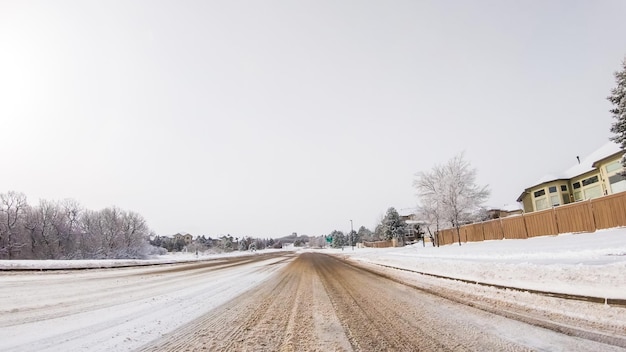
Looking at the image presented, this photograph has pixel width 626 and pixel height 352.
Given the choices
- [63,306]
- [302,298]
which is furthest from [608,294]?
[63,306]

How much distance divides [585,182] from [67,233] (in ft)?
301

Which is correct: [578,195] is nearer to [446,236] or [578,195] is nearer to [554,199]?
[554,199]

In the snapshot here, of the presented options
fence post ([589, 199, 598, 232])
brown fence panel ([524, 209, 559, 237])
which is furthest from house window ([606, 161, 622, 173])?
fence post ([589, 199, 598, 232])

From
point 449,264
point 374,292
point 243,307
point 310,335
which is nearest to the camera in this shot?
point 310,335

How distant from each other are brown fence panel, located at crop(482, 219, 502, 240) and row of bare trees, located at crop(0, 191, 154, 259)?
6912 centimetres

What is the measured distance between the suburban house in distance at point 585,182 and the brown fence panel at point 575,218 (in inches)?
771

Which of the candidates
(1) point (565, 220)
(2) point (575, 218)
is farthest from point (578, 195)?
(2) point (575, 218)

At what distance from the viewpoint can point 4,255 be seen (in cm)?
5559

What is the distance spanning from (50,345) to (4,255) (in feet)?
230

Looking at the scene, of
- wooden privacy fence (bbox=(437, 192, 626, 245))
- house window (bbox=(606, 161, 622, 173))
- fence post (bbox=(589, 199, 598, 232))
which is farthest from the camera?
house window (bbox=(606, 161, 622, 173))

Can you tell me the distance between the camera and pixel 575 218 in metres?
20.1

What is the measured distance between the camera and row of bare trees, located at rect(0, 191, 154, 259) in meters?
60.7

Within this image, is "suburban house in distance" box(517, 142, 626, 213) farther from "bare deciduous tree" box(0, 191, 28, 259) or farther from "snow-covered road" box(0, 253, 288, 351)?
"bare deciduous tree" box(0, 191, 28, 259)

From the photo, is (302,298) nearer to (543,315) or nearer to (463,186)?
(543,315)
